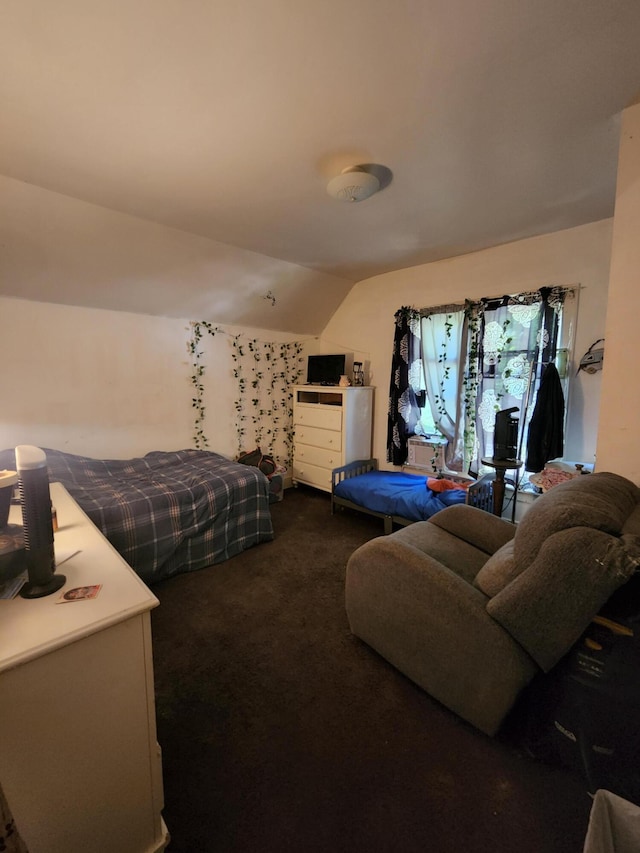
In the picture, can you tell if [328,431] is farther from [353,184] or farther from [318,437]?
[353,184]

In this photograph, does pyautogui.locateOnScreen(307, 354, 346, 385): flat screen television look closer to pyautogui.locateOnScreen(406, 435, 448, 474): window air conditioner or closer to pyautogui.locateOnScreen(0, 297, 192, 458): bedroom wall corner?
pyautogui.locateOnScreen(406, 435, 448, 474): window air conditioner

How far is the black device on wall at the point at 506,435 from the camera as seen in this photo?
262cm

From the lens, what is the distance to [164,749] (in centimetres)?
137

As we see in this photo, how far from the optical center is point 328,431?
12.7 ft

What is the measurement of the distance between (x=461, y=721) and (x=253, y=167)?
2789 millimetres

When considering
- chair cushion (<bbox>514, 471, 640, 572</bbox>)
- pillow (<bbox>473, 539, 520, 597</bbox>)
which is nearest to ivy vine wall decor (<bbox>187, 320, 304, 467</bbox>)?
pillow (<bbox>473, 539, 520, 597</bbox>)

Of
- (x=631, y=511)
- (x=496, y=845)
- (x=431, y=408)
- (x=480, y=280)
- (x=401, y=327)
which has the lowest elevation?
(x=496, y=845)

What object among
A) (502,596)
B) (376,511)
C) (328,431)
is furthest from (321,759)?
(328,431)

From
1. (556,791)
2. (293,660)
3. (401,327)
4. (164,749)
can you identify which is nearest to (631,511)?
(556,791)

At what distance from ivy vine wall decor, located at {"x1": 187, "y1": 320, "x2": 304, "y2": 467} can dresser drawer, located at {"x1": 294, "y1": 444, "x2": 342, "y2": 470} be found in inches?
14.6

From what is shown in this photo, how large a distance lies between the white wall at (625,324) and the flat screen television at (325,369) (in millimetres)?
2693

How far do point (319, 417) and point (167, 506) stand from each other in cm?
193

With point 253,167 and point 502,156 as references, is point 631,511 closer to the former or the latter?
point 502,156

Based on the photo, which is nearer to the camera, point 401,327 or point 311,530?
point 311,530
